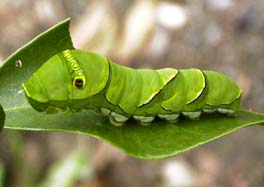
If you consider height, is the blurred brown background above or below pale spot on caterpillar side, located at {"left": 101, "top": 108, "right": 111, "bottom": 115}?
below

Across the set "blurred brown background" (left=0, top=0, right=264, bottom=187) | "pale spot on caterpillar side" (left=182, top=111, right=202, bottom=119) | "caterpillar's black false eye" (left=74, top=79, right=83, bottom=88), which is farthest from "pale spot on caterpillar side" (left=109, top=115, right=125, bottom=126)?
"blurred brown background" (left=0, top=0, right=264, bottom=187)

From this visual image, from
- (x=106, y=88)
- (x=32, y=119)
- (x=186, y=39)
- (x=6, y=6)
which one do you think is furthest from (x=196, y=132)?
(x=6, y=6)

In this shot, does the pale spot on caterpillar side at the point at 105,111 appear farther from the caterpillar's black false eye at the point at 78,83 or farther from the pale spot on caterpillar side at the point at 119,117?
the caterpillar's black false eye at the point at 78,83

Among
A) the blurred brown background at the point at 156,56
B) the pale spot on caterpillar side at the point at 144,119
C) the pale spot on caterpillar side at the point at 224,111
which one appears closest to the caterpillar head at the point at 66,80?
the pale spot on caterpillar side at the point at 144,119

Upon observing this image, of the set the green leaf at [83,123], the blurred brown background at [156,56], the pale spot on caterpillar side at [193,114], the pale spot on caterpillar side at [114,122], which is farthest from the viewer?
the blurred brown background at [156,56]

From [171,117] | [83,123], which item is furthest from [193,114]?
[83,123]

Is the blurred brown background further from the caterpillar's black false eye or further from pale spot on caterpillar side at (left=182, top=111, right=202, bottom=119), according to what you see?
the caterpillar's black false eye
